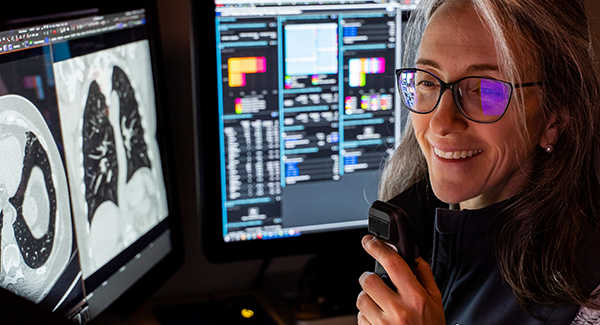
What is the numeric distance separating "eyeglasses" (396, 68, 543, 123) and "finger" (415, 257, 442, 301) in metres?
0.20

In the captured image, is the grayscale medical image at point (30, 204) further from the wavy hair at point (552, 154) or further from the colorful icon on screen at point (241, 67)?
the wavy hair at point (552, 154)

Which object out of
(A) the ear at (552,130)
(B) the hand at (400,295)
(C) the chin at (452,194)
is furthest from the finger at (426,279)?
(A) the ear at (552,130)

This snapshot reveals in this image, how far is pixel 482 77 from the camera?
70cm

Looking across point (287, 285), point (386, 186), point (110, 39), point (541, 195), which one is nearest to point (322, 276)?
point (287, 285)

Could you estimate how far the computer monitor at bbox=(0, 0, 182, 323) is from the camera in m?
0.60

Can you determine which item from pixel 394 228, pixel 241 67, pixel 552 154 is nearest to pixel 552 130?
pixel 552 154

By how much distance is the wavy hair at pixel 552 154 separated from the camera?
68 centimetres

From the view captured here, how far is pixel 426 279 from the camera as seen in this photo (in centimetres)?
71

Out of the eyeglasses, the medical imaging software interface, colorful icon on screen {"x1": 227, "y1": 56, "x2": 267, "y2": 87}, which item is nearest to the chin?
the eyeglasses

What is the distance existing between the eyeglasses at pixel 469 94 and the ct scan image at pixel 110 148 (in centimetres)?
42

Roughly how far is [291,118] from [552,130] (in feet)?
1.39

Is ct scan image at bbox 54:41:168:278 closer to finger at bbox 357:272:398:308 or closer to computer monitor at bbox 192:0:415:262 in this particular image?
computer monitor at bbox 192:0:415:262

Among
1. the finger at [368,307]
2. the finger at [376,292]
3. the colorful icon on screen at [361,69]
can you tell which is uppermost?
the colorful icon on screen at [361,69]

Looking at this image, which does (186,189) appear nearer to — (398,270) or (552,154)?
(398,270)
